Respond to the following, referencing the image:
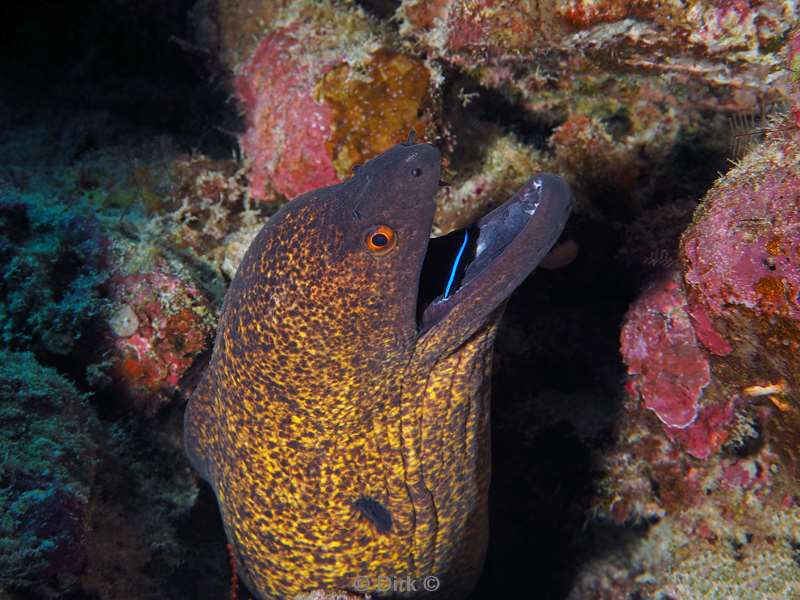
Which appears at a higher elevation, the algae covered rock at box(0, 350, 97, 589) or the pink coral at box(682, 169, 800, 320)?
the algae covered rock at box(0, 350, 97, 589)

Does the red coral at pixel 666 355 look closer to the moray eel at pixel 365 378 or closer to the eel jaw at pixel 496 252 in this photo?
the moray eel at pixel 365 378

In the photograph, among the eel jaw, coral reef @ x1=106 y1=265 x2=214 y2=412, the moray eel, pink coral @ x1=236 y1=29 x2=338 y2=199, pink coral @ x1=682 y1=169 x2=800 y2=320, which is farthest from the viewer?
pink coral @ x1=236 y1=29 x2=338 y2=199

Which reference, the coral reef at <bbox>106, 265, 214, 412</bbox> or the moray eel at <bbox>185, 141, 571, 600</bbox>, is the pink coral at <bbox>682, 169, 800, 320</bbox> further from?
the coral reef at <bbox>106, 265, 214, 412</bbox>

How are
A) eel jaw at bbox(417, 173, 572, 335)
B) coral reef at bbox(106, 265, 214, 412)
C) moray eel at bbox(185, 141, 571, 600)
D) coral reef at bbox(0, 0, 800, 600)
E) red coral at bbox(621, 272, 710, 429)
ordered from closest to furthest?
eel jaw at bbox(417, 173, 572, 335)
moray eel at bbox(185, 141, 571, 600)
coral reef at bbox(0, 0, 800, 600)
red coral at bbox(621, 272, 710, 429)
coral reef at bbox(106, 265, 214, 412)

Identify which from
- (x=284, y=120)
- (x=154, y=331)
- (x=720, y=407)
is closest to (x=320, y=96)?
(x=284, y=120)

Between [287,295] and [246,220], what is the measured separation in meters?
1.86

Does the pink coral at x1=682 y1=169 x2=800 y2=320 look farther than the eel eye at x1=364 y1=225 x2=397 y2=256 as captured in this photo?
No

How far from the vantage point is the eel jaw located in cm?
190

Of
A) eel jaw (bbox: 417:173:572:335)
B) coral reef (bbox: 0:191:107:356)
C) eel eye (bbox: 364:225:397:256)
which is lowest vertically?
eel jaw (bbox: 417:173:572:335)

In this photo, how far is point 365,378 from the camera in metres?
2.19

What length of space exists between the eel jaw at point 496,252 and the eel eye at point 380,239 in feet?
1.06

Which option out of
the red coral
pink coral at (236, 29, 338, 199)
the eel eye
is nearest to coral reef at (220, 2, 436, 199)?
pink coral at (236, 29, 338, 199)

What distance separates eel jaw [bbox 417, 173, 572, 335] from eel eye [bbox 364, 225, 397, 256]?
323mm

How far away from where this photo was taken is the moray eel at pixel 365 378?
2000 mm
